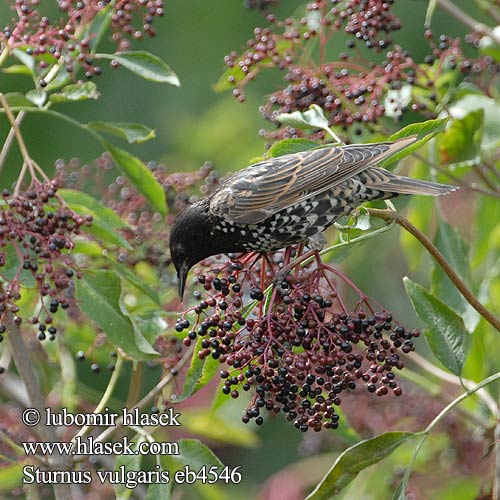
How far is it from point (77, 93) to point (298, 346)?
1243 mm

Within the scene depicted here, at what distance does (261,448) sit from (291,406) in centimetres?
450

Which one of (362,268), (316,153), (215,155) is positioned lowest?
(316,153)

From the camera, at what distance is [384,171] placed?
4.44 metres

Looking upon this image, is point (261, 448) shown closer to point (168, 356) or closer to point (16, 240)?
point (168, 356)

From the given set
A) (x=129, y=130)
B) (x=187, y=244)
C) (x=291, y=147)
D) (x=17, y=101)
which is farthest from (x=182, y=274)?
(x=17, y=101)

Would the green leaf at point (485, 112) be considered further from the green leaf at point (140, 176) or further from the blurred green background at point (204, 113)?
the blurred green background at point (204, 113)

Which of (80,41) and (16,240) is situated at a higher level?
(80,41)

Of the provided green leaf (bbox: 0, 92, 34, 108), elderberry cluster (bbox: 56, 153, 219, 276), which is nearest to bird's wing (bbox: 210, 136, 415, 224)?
elderberry cluster (bbox: 56, 153, 219, 276)

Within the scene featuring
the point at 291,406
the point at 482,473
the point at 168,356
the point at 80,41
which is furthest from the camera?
the point at 482,473

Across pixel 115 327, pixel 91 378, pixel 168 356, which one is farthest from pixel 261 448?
pixel 115 327

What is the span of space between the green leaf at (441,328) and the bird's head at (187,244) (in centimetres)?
104

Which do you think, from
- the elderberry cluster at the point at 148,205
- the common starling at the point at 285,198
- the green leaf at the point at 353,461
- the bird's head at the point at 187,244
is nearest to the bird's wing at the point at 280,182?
the common starling at the point at 285,198

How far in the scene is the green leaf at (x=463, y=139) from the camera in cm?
427

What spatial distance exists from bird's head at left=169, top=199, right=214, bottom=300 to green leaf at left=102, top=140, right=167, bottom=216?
236 mm
